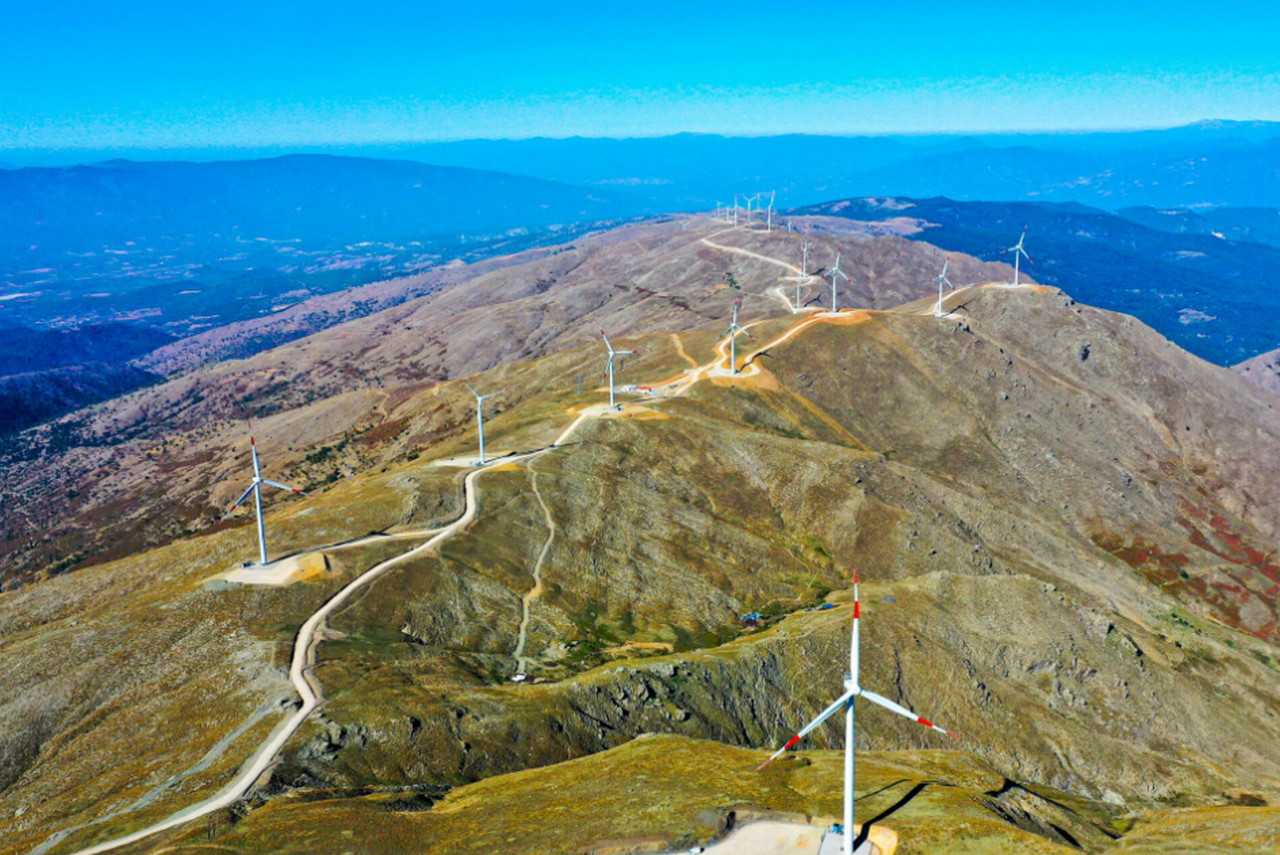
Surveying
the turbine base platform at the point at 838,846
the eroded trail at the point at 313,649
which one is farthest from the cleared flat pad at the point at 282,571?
the turbine base platform at the point at 838,846

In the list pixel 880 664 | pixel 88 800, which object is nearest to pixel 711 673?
pixel 880 664

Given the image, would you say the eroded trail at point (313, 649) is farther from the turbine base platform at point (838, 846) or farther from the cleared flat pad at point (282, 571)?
the turbine base platform at point (838, 846)

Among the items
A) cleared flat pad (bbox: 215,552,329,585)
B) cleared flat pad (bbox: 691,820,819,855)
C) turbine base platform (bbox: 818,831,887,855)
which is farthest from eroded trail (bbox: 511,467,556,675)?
turbine base platform (bbox: 818,831,887,855)

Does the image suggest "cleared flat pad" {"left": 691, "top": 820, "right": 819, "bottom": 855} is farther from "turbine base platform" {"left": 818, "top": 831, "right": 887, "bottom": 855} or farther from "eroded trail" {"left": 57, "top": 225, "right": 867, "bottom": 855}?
"eroded trail" {"left": 57, "top": 225, "right": 867, "bottom": 855}

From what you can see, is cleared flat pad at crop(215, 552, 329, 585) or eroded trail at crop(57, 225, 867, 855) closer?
eroded trail at crop(57, 225, 867, 855)

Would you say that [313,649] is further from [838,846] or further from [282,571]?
[838,846]

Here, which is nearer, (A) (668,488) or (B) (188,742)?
(B) (188,742)

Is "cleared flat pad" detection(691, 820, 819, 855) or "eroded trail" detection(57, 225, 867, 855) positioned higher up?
"eroded trail" detection(57, 225, 867, 855)

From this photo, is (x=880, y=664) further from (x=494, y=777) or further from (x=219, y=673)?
(x=219, y=673)
